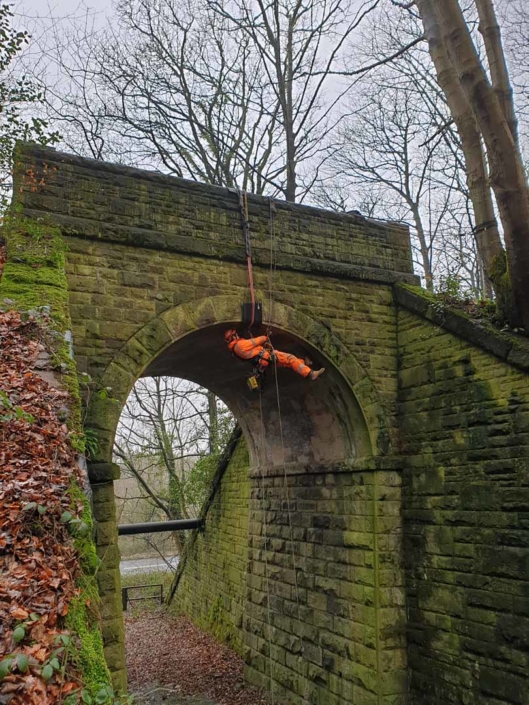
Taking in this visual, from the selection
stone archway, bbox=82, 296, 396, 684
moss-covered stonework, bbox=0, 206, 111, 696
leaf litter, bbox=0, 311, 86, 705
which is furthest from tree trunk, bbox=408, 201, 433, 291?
leaf litter, bbox=0, 311, 86, 705

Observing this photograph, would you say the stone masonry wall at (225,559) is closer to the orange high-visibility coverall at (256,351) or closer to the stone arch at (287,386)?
the stone arch at (287,386)

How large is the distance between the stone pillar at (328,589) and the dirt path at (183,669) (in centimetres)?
53

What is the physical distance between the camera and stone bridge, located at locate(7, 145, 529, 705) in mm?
6008

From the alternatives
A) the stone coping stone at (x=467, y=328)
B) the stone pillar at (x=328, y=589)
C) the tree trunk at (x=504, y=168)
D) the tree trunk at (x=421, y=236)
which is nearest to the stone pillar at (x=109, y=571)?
the stone pillar at (x=328, y=589)

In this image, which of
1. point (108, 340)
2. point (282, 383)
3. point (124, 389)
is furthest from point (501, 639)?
point (108, 340)

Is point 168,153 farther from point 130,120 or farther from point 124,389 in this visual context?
point 124,389

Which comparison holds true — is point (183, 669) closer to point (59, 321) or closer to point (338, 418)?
point (338, 418)

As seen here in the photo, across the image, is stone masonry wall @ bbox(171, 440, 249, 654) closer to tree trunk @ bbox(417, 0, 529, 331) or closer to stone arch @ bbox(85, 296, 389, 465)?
stone arch @ bbox(85, 296, 389, 465)

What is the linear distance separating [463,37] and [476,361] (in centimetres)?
374

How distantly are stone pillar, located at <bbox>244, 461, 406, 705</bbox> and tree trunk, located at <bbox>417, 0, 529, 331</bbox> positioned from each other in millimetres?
2970

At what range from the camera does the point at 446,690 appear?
6398 mm

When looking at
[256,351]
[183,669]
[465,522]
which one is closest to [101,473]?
[256,351]

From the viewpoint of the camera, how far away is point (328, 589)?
7.73m

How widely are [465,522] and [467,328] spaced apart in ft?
7.41
